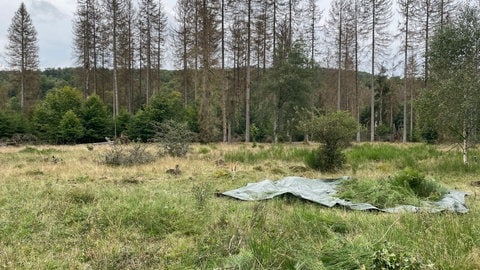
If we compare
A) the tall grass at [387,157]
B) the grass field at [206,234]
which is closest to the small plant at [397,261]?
the grass field at [206,234]

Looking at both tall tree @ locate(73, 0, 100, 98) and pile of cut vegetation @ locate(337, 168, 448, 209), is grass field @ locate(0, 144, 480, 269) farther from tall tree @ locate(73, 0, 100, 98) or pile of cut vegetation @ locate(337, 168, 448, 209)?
tall tree @ locate(73, 0, 100, 98)

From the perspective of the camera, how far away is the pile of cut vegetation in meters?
6.27

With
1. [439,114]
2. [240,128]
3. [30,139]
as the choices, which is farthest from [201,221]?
[240,128]

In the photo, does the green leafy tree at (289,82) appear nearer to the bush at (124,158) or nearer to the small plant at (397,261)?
the bush at (124,158)

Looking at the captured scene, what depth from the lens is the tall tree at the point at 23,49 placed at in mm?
32125

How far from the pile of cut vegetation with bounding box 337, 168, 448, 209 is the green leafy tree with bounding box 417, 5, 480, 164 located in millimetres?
5047

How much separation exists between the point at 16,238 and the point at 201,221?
2.13 m

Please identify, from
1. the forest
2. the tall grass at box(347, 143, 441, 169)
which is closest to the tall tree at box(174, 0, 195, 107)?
the forest

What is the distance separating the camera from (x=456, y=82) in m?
11.1

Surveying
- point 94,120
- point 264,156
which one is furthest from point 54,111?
point 264,156

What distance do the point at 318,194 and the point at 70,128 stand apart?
22.8m

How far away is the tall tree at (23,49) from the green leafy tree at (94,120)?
868cm

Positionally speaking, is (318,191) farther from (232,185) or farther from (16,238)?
(16,238)

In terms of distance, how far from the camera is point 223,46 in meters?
26.3
